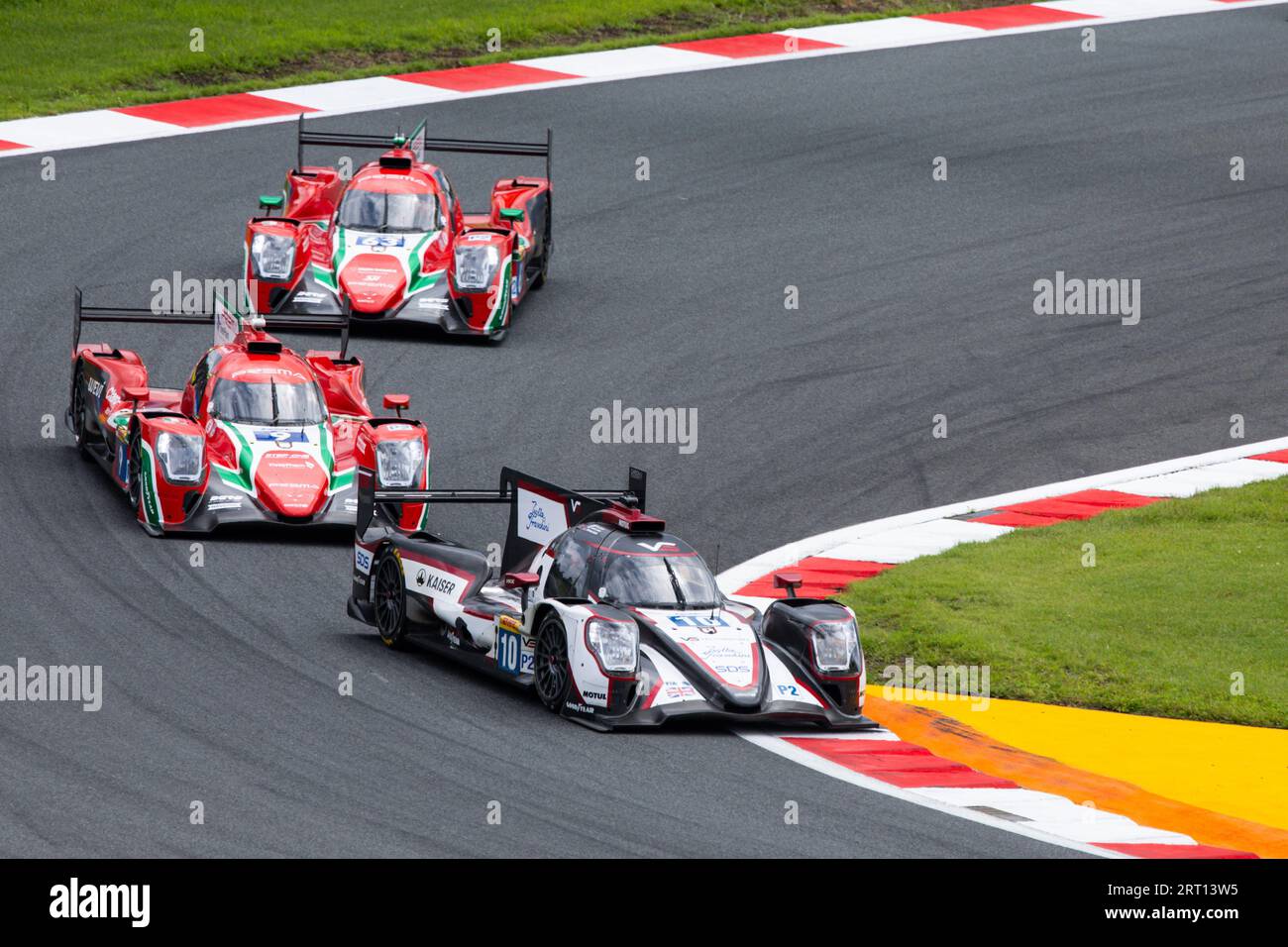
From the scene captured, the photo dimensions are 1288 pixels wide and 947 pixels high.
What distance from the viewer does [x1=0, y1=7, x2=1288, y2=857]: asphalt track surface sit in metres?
11.5

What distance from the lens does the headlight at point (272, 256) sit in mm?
22062

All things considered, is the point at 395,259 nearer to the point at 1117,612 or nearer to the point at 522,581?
the point at 522,581

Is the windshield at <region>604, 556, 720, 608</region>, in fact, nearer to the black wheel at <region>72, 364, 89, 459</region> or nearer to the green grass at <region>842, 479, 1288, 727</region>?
the green grass at <region>842, 479, 1288, 727</region>

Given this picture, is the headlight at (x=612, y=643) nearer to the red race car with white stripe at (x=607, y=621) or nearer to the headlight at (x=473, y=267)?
the red race car with white stripe at (x=607, y=621)

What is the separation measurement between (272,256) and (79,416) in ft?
12.4

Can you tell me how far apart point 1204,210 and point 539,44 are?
1090cm

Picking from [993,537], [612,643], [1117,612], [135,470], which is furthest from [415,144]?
[612,643]

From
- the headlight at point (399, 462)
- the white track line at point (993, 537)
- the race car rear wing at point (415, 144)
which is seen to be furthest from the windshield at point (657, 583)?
the race car rear wing at point (415, 144)

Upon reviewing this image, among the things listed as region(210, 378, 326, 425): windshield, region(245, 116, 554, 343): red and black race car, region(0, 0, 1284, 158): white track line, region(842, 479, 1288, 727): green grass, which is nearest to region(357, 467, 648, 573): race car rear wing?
region(842, 479, 1288, 727): green grass

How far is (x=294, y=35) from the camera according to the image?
3262 centimetres

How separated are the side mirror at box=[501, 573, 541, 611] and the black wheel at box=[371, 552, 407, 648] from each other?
87 centimetres

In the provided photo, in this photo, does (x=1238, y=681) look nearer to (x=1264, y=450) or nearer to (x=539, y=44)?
(x=1264, y=450)
